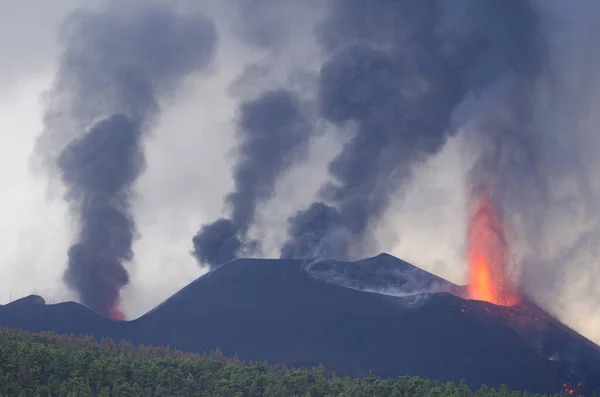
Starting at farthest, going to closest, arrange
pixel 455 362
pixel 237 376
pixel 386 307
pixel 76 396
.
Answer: pixel 386 307 < pixel 455 362 < pixel 237 376 < pixel 76 396

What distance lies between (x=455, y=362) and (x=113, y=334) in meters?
53.8

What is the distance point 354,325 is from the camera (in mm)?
143750

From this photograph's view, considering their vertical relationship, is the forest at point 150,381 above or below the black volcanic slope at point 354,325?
below

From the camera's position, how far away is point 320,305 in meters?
151

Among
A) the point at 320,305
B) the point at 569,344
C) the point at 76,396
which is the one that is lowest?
the point at 76,396

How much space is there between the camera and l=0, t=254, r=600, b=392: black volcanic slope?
129750mm

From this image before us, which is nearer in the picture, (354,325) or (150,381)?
(150,381)

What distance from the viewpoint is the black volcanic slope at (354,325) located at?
129750 millimetres

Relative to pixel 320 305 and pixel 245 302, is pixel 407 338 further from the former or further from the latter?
pixel 245 302

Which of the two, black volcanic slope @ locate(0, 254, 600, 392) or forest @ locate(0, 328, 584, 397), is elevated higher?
black volcanic slope @ locate(0, 254, 600, 392)

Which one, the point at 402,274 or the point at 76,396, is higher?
the point at 402,274

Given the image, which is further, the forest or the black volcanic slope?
the black volcanic slope

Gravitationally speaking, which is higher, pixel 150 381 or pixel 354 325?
pixel 354 325

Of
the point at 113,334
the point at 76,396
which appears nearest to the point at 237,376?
the point at 76,396
